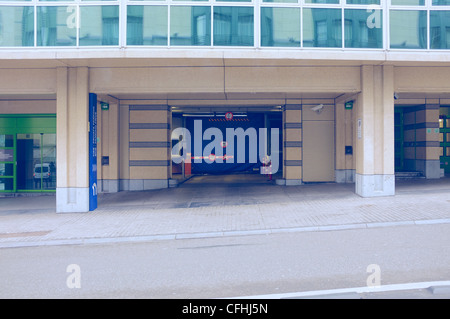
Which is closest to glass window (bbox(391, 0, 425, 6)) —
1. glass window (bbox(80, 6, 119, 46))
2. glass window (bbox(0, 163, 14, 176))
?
glass window (bbox(80, 6, 119, 46))

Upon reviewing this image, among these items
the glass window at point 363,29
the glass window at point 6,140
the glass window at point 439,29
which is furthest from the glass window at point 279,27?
the glass window at point 6,140

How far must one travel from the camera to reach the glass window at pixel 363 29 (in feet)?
36.3

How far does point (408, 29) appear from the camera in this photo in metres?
11.2

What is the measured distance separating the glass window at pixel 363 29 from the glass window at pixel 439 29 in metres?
1.56

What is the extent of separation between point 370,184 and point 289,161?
4836 mm

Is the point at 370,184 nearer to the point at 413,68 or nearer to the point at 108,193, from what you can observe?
the point at 413,68

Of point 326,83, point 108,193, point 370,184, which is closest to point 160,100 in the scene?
point 108,193

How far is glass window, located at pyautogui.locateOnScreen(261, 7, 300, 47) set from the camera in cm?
1086

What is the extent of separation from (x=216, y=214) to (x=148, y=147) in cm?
683

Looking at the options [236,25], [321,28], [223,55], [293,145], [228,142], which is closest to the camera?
[223,55]

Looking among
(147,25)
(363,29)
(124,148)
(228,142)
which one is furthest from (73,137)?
(228,142)

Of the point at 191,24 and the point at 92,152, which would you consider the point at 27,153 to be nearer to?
the point at 92,152

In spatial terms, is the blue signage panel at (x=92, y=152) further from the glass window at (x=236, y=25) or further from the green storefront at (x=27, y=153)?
the green storefront at (x=27, y=153)

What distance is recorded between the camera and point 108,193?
50.8ft
